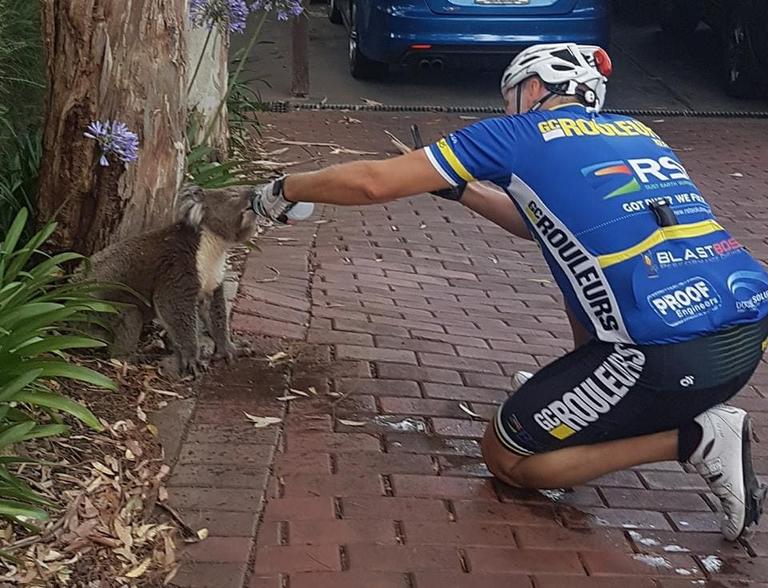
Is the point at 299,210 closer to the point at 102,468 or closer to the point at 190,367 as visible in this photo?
the point at 190,367

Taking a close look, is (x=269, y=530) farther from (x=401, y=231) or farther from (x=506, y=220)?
(x=401, y=231)

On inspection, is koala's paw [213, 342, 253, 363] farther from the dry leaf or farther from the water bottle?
the water bottle

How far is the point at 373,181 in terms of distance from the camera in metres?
3.96

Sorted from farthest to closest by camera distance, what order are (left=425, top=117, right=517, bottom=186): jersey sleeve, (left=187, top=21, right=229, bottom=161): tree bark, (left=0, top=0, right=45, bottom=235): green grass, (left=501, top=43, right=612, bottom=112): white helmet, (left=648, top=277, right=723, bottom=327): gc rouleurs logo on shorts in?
(left=187, top=21, right=229, bottom=161): tree bark < (left=0, top=0, right=45, bottom=235): green grass < (left=501, top=43, right=612, bottom=112): white helmet < (left=425, top=117, right=517, bottom=186): jersey sleeve < (left=648, top=277, right=723, bottom=327): gc rouleurs logo on shorts

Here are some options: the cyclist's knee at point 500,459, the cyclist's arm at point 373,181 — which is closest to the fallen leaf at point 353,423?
the cyclist's knee at point 500,459

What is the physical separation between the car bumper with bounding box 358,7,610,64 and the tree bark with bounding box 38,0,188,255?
609 centimetres

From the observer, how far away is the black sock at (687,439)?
392 centimetres

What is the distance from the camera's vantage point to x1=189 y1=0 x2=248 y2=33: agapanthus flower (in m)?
6.25

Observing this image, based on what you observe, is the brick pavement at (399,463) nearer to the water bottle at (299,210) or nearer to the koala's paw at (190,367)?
the koala's paw at (190,367)

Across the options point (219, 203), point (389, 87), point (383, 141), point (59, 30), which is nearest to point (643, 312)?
point (219, 203)

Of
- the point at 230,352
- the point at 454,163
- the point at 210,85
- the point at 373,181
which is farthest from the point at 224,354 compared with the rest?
the point at 210,85

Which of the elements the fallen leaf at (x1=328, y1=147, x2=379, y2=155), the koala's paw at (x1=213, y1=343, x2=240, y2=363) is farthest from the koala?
the fallen leaf at (x1=328, y1=147, x2=379, y2=155)

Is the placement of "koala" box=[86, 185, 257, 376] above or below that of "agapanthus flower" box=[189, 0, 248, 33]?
below

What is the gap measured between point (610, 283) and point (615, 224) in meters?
0.20
